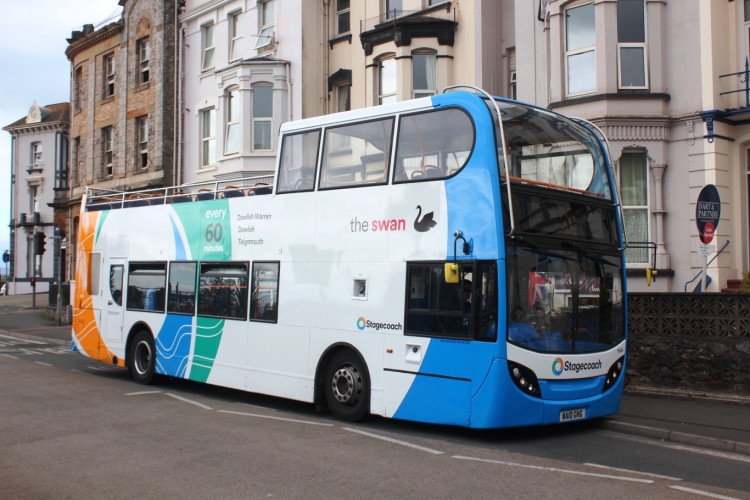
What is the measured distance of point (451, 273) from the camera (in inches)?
331

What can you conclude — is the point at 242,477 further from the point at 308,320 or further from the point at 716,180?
the point at 716,180

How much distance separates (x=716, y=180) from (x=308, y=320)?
362 inches

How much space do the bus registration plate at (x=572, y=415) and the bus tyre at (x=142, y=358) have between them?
26.3 feet

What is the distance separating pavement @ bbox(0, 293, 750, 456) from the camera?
8.82 m

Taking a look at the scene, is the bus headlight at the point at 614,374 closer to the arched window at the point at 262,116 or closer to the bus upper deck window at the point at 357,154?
the bus upper deck window at the point at 357,154

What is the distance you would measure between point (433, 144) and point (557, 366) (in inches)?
120

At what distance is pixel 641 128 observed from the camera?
15.6 metres

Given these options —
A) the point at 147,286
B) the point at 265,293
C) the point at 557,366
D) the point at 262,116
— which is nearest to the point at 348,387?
the point at 265,293

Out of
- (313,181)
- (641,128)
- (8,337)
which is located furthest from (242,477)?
(8,337)

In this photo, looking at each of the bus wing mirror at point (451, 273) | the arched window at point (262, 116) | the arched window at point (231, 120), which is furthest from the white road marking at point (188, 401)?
the arched window at point (231, 120)

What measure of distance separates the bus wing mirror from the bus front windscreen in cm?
60

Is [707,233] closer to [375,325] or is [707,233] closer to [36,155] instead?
[375,325]

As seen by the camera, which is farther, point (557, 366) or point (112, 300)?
point (112, 300)

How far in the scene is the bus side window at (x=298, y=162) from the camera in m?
10.9
